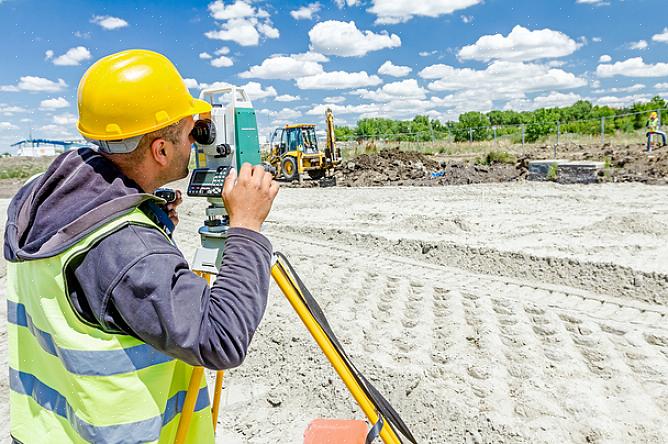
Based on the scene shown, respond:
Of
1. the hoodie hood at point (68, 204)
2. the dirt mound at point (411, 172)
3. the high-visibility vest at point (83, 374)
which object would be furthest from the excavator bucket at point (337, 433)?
the dirt mound at point (411, 172)

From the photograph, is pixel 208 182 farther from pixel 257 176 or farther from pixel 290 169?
pixel 290 169

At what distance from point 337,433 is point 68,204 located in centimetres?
130

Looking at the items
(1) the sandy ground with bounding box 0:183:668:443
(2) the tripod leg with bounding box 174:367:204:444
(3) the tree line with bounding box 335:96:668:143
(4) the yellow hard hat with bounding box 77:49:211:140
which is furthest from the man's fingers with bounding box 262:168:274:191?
(3) the tree line with bounding box 335:96:668:143

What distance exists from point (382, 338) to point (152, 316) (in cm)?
309

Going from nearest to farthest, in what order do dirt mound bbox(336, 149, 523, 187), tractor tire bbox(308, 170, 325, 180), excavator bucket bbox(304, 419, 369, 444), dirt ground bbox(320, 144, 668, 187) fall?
1. excavator bucket bbox(304, 419, 369, 444)
2. dirt ground bbox(320, 144, 668, 187)
3. dirt mound bbox(336, 149, 523, 187)
4. tractor tire bbox(308, 170, 325, 180)

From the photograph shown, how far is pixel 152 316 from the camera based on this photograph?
101 cm

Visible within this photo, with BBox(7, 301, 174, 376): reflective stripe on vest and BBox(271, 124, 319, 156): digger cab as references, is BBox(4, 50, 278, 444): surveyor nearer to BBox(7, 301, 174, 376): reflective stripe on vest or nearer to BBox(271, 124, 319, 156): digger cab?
BBox(7, 301, 174, 376): reflective stripe on vest

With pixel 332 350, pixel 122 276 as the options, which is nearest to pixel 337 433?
pixel 332 350

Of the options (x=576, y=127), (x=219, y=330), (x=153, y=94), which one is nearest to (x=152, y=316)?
(x=219, y=330)

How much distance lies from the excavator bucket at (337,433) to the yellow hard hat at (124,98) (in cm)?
128

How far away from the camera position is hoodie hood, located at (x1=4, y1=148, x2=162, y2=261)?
3.42 feet

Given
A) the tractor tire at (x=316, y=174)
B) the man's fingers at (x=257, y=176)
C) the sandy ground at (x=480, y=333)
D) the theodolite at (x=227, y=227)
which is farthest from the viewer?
the tractor tire at (x=316, y=174)

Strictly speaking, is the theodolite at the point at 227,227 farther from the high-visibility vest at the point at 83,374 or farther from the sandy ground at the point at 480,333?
the sandy ground at the point at 480,333

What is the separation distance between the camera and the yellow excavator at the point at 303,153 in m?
16.5
